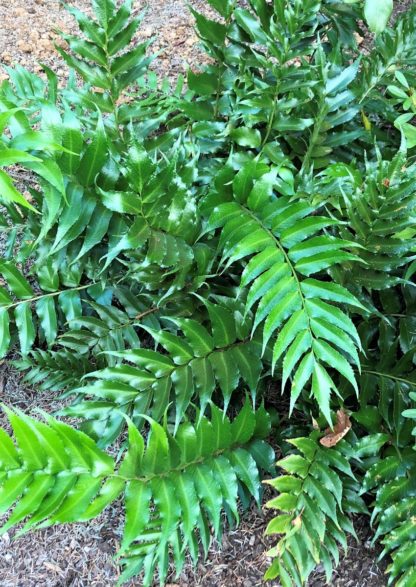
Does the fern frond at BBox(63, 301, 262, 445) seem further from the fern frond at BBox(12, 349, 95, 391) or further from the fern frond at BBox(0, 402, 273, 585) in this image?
the fern frond at BBox(12, 349, 95, 391)

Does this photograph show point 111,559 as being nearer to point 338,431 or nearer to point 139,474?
point 139,474

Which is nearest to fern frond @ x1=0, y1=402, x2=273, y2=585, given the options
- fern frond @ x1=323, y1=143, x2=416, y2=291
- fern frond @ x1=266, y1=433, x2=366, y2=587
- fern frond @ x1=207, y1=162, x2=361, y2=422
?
fern frond @ x1=266, y1=433, x2=366, y2=587

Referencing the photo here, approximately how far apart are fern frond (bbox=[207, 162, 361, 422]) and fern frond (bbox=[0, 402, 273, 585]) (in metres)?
0.32

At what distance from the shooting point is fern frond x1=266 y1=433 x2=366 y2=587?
67.4 inches

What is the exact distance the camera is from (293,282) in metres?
1.61

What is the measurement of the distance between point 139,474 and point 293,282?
24.9 inches

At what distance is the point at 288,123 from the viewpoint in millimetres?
2105

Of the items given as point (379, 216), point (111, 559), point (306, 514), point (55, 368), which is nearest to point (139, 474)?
point (306, 514)

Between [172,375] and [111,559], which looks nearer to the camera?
[172,375]

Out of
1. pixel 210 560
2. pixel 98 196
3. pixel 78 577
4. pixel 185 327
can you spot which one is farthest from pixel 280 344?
pixel 78 577

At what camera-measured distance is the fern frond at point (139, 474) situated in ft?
4.22

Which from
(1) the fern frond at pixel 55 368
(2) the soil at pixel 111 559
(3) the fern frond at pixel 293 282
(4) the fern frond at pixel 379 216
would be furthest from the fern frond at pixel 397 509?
(1) the fern frond at pixel 55 368

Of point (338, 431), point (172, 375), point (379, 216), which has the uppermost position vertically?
point (379, 216)

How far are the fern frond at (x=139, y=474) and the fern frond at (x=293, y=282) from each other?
0.32m
